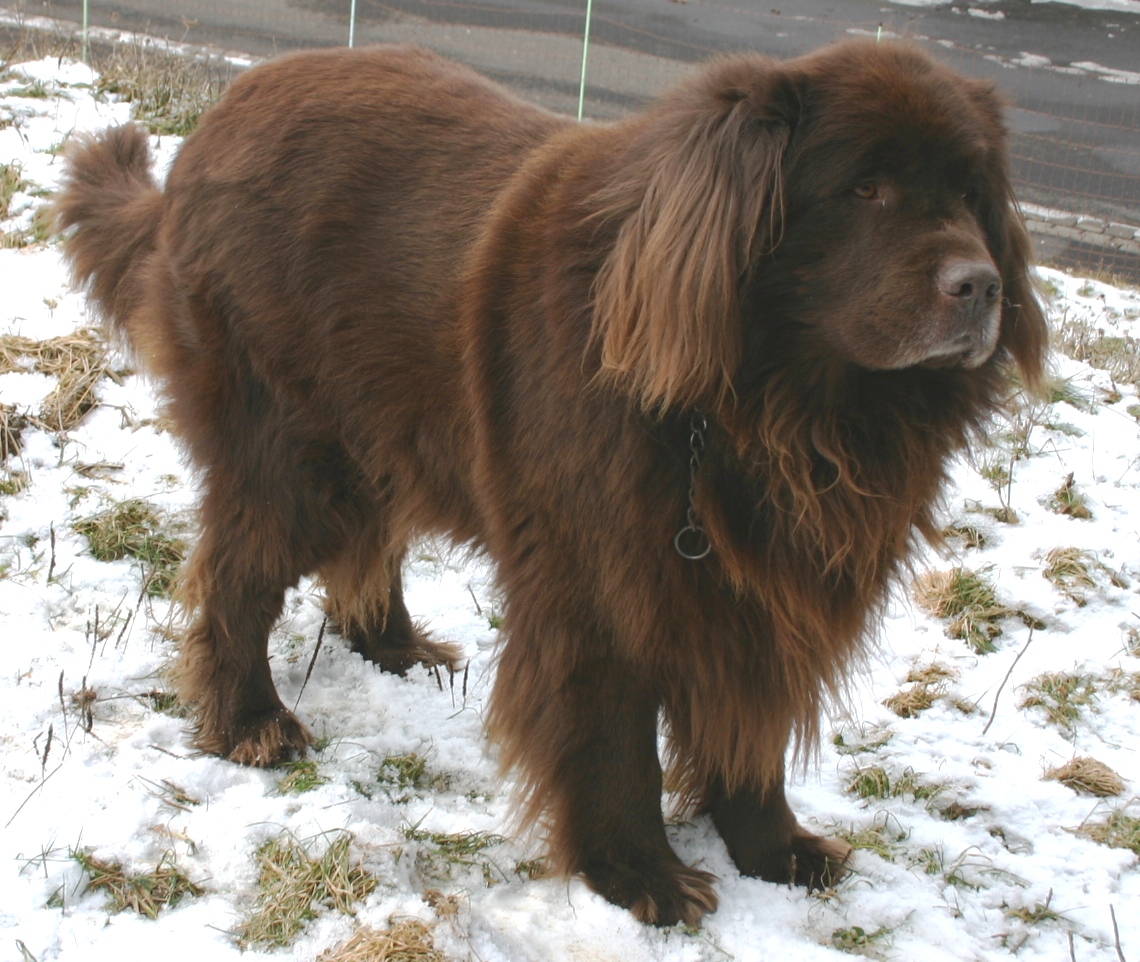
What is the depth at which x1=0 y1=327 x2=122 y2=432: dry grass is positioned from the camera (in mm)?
4363

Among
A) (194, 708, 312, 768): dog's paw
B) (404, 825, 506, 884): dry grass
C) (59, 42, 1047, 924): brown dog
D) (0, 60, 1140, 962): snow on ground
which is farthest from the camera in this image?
(194, 708, 312, 768): dog's paw

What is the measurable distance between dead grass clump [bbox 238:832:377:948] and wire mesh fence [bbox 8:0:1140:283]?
8.24m

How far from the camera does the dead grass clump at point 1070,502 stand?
448 cm

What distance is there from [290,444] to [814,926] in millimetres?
1807

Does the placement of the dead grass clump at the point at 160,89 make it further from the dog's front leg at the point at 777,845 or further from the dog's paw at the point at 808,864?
the dog's paw at the point at 808,864

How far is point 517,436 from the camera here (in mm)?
2668

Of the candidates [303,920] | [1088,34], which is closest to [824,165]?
[303,920]

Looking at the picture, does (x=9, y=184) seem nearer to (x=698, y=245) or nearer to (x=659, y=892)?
(x=698, y=245)

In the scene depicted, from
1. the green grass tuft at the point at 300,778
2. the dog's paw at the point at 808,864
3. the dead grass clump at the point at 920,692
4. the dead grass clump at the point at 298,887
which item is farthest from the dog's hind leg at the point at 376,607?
the dead grass clump at the point at 920,692

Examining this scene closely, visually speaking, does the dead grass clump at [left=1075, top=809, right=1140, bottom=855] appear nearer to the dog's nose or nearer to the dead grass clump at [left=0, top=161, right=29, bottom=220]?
the dog's nose

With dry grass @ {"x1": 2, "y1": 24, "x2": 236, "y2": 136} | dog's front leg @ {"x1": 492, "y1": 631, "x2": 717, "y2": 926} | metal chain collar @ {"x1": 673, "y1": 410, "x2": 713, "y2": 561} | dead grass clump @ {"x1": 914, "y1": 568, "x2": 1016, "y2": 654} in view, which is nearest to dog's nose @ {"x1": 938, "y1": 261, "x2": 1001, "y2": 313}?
metal chain collar @ {"x1": 673, "y1": 410, "x2": 713, "y2": 561}

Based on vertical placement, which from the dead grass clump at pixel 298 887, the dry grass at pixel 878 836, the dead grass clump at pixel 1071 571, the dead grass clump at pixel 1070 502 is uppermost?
the dead grass clump at pixel 1070 502

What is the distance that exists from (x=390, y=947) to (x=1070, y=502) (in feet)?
10.6

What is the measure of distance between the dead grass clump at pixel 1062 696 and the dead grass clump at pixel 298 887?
2103 mm
